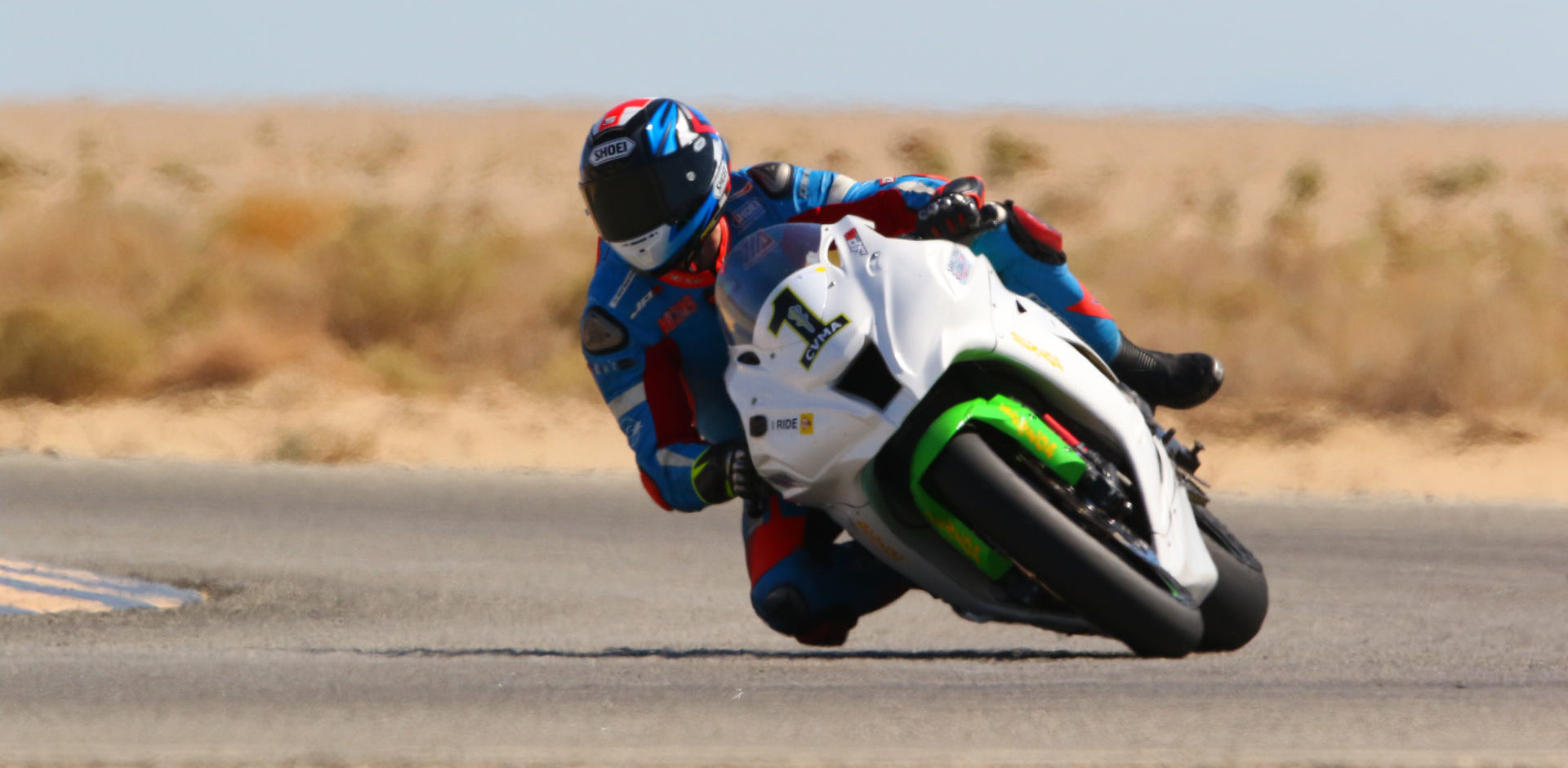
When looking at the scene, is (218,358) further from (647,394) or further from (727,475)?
(727,475)

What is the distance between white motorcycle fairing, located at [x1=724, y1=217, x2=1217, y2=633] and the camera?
5254mm

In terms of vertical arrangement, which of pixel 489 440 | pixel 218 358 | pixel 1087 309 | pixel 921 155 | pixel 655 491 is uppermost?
pixel 1087 309

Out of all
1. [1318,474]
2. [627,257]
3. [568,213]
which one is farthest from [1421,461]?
[568,213]

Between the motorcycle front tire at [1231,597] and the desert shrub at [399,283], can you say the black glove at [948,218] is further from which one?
the desert shrub at [399,283]

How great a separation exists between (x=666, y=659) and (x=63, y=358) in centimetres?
1437

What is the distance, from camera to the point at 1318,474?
15.6 m

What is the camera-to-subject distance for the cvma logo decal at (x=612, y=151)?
6117mm

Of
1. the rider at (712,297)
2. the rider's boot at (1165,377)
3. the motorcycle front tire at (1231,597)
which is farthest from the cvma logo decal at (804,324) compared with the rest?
the rider's boot at (1165,377)

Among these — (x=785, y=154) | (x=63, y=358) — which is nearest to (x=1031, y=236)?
(x=63, y=358)

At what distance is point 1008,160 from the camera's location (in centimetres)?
5181

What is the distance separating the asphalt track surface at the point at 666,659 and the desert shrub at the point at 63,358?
770 centimetres

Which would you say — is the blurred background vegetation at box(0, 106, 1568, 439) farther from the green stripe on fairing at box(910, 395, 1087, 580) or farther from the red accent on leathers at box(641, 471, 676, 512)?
the green stripe on fairing at box(910, 395, 1087, 580)

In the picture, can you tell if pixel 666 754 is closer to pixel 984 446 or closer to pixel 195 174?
pixel 984 446

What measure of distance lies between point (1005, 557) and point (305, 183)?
44.1 m
